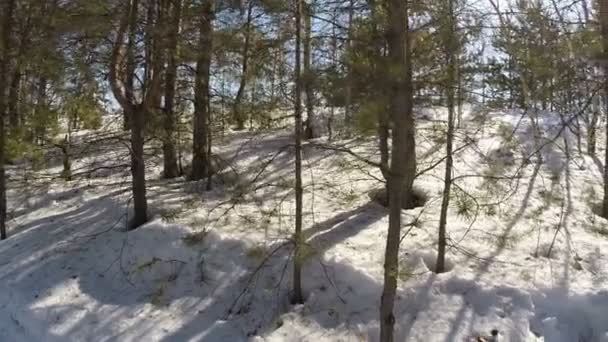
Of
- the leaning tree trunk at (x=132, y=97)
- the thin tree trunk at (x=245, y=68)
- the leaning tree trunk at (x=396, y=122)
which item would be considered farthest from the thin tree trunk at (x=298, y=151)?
the leaning tree trunk at (x=132, y=97)

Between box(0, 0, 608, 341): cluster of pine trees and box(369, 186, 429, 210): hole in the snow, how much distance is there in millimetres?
51

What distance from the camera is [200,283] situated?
22.6ft

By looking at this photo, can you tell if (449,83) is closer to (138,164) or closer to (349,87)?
(349,87)

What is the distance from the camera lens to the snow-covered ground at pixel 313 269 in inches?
233

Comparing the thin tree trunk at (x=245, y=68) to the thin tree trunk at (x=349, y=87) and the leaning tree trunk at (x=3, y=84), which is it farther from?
the leaning tree trunk at (x=3, y=84)

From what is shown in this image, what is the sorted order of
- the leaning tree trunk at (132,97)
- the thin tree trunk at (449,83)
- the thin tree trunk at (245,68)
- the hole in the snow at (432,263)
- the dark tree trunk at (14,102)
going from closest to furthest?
1. the thin tree trunk at (449,83)
2. the thin tree trunk at (245,68)
3. the hole in the snow at (432,263)
4. the leaning tree trunk at (132,97)
5. the dark tree trunk at (14,102)

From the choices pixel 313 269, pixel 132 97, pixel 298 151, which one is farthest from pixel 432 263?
pixel 132 97

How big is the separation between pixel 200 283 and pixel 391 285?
296 cm

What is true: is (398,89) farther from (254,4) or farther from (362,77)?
(254,4)

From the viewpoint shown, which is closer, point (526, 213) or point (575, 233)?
point (575, 233)

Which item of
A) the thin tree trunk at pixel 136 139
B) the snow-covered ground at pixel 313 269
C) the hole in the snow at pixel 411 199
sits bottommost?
the snow-covered ground at pixel 313 269

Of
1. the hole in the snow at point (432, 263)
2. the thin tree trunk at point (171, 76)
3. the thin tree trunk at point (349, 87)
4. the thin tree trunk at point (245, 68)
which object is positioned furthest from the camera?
the thin tree trunk at point (171, 76)

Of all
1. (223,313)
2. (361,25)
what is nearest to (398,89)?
(361,25)

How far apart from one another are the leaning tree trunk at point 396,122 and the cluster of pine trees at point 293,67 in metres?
0.01
